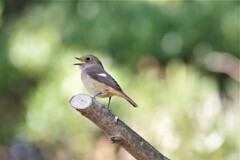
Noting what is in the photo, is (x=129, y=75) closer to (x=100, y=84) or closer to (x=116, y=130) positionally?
(x=100, y=84)

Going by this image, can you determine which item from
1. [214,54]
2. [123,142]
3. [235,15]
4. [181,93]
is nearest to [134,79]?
[181,93]

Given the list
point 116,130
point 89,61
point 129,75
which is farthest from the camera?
point 129,75

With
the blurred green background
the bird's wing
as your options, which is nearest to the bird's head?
the bird's wing

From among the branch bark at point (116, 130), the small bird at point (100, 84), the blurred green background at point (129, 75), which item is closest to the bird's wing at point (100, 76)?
the small bird at point (100, 84)

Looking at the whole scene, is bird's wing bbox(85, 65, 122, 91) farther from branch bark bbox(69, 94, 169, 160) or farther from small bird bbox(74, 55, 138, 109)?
branch bark bbox(69, 94, 169, 160)

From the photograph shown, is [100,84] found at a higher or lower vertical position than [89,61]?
lower

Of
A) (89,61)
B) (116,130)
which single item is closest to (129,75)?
(89,61)

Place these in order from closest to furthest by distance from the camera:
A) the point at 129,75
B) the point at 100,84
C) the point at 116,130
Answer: the point at 116,130 → the point at 100,84 → the point at 129,75
